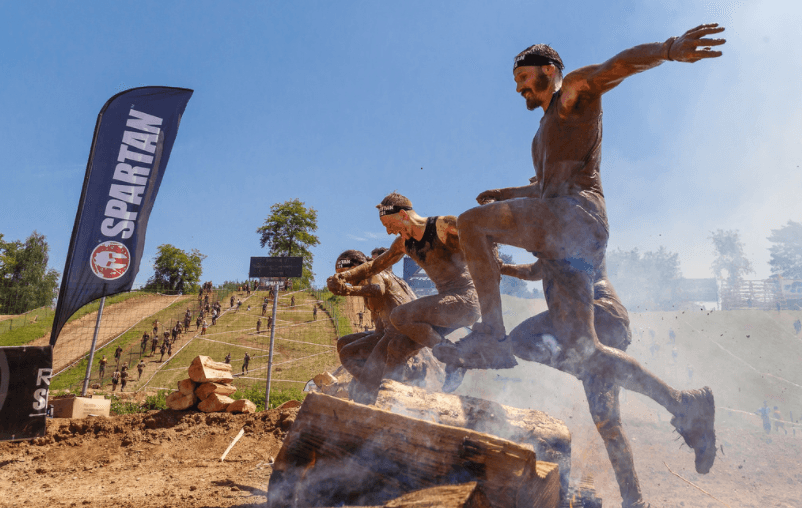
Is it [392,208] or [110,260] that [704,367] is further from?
[110,260]

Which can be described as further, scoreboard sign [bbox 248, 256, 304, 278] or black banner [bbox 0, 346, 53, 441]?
scoreboard sign [bbox 248, 256, 304, 278]

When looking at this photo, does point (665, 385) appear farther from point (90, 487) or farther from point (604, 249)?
point (90, 487)

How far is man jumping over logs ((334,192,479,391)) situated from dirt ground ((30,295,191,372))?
53.5 ft

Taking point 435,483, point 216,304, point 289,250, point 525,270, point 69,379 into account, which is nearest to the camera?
point 435,483

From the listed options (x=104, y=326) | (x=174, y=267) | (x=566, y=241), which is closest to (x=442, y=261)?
(x=566, y=241)

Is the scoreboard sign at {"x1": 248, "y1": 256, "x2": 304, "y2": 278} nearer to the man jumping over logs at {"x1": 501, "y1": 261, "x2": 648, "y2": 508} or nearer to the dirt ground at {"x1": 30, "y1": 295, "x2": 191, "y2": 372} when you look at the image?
the man jumping over logs at {"x1": 501, "y1": 261, "x2": 648, "y2": 508}

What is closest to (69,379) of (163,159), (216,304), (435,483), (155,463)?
(216,304)

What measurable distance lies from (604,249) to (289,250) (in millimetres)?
27424

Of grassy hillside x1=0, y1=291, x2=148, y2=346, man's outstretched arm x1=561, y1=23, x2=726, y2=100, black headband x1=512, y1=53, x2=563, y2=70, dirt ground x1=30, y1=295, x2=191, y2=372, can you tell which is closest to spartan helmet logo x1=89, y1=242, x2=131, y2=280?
black headband x1=512, y1=53, x2=563, y2=70

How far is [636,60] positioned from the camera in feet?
6.27

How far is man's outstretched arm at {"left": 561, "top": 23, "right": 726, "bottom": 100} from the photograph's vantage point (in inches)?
69.8

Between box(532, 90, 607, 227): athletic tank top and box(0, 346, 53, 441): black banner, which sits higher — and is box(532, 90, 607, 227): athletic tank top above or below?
above

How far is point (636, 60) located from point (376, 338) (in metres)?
3.35

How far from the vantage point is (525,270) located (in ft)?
9.96
